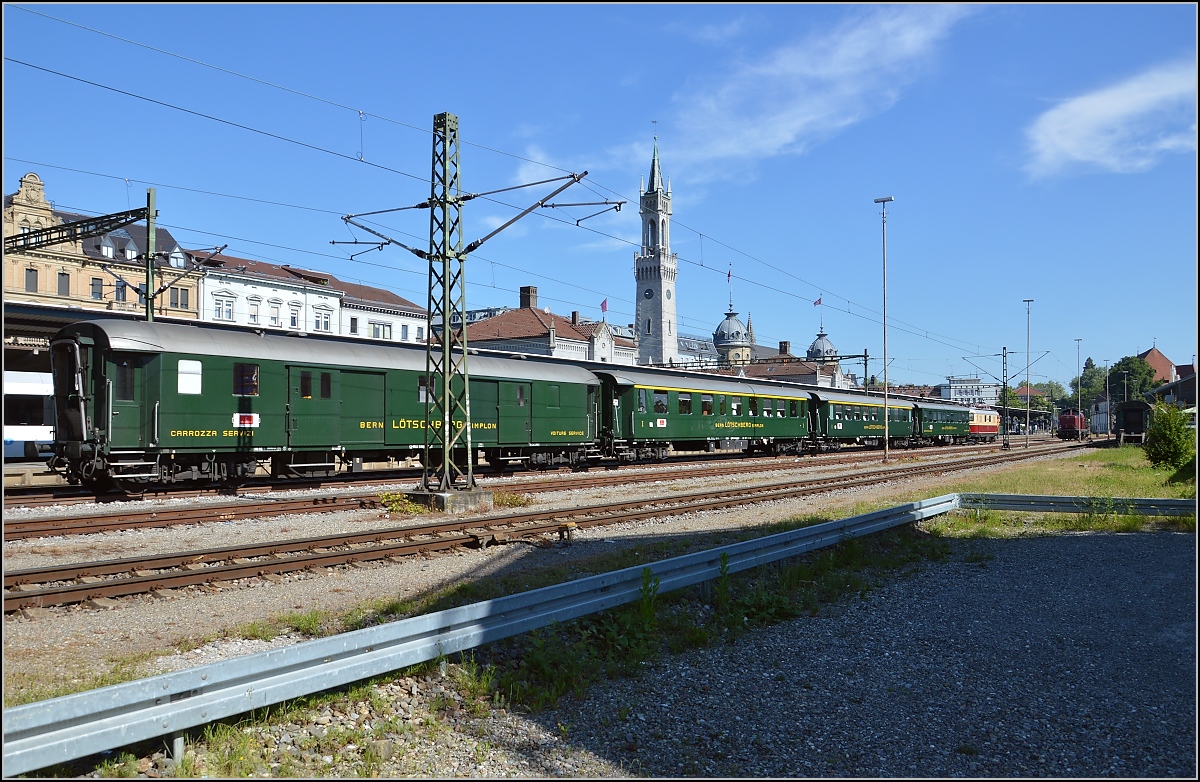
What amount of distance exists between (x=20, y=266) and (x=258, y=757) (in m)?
62.2

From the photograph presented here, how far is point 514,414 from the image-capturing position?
88.7ft

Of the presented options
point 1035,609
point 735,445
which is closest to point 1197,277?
point 1035,609

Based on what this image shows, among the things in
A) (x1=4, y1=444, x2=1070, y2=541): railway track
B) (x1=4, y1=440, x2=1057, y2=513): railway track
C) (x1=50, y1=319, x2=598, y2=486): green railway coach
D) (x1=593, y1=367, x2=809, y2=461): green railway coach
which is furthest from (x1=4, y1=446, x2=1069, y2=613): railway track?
(x1=593, y1=367, x2=809, y2=461): green railway coach

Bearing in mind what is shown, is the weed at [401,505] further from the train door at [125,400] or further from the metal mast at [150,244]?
the metal mast at [150,244]

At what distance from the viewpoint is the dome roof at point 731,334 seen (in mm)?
154250

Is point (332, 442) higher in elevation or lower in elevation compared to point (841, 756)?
higher

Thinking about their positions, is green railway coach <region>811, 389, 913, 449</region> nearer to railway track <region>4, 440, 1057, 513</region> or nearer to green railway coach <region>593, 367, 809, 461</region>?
green railway coach <region>593, 367, 809, 461</region>

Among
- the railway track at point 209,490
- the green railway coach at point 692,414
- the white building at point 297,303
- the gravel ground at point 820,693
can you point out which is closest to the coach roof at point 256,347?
the railway track at point 209,490

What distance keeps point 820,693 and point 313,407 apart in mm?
17518

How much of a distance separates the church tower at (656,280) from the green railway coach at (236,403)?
94.9m

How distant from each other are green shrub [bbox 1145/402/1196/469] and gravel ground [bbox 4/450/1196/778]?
19349 mm

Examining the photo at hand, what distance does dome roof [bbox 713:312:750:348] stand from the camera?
15425cm

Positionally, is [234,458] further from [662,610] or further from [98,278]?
[98,278]

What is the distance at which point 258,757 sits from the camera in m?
5.23
